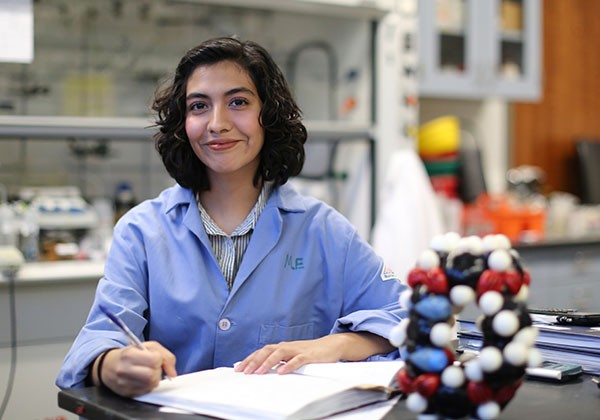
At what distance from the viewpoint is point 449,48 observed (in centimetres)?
382

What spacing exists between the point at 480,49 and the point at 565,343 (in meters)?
2.83

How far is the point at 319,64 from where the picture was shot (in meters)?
3.43

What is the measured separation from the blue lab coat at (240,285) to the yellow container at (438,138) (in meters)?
2.27

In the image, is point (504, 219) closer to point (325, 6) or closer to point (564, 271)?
point (564, 271)

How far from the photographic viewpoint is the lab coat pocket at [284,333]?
146 cm

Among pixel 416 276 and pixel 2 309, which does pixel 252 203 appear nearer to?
pixel 416 276

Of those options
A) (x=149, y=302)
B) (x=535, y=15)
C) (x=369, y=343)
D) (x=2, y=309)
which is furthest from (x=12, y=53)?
(x=535, y=15)

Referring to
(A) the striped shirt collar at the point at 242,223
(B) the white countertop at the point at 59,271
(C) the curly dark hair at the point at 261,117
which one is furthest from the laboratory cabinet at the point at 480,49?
(A) the striped shirt collar at the point at 242,223

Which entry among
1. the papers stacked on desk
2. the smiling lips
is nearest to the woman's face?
the smiling lips

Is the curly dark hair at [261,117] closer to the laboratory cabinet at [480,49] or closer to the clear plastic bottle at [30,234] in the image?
the clear plastic bottle at [30,234]

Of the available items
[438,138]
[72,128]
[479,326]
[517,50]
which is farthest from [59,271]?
[517,50]

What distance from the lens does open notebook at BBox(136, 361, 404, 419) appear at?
1.00 meters

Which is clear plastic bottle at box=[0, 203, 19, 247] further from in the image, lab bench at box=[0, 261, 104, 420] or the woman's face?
the woman's face

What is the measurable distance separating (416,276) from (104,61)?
7.71ft
